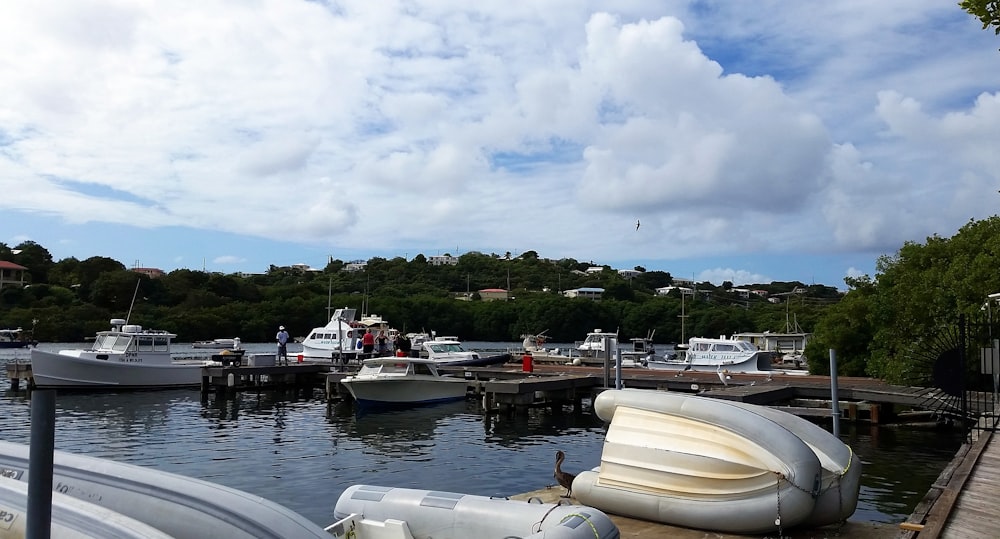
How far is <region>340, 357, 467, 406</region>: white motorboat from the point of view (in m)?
26.5

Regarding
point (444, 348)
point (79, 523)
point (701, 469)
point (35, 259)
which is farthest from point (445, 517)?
point (35, 259)

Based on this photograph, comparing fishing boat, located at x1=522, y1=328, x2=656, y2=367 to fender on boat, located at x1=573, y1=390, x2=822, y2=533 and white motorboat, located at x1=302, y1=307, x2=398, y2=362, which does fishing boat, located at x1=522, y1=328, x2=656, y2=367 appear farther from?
fender on boat, located at x1=573, y1=390, x2=822, y2=533

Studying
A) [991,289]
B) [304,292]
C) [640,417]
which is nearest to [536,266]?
[304,292]

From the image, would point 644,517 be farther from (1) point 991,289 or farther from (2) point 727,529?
(1) point 991,289

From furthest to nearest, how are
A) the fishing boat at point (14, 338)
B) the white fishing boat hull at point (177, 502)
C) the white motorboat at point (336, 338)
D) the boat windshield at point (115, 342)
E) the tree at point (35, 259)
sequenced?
1. the tree at point (35, 259)
2. the fishing boat at point (14, 338)
3. the white motorboat at point (336, 338)
4. the boat windshield at point (115, 342)
5. the white fishing boat hull at point (177, 502)

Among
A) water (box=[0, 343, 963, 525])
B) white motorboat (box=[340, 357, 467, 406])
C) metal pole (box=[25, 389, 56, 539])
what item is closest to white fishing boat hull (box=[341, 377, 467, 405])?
white motorboat (box=[340, 357, 467, 406])

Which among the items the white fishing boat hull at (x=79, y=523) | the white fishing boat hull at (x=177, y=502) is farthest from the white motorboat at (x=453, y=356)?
the white fishing boat hull at (x=79, y=523)

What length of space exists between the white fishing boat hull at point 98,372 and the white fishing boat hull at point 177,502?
1112 inches

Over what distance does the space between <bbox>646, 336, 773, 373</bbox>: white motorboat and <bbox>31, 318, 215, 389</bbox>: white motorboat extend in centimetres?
2215

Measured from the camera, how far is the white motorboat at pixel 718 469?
7805 mm

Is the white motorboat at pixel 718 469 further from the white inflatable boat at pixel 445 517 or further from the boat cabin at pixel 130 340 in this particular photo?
the boat cabin at pixel 130 340

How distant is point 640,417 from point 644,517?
1.09 meters

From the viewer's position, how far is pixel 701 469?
320 inches

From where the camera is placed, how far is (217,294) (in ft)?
297
